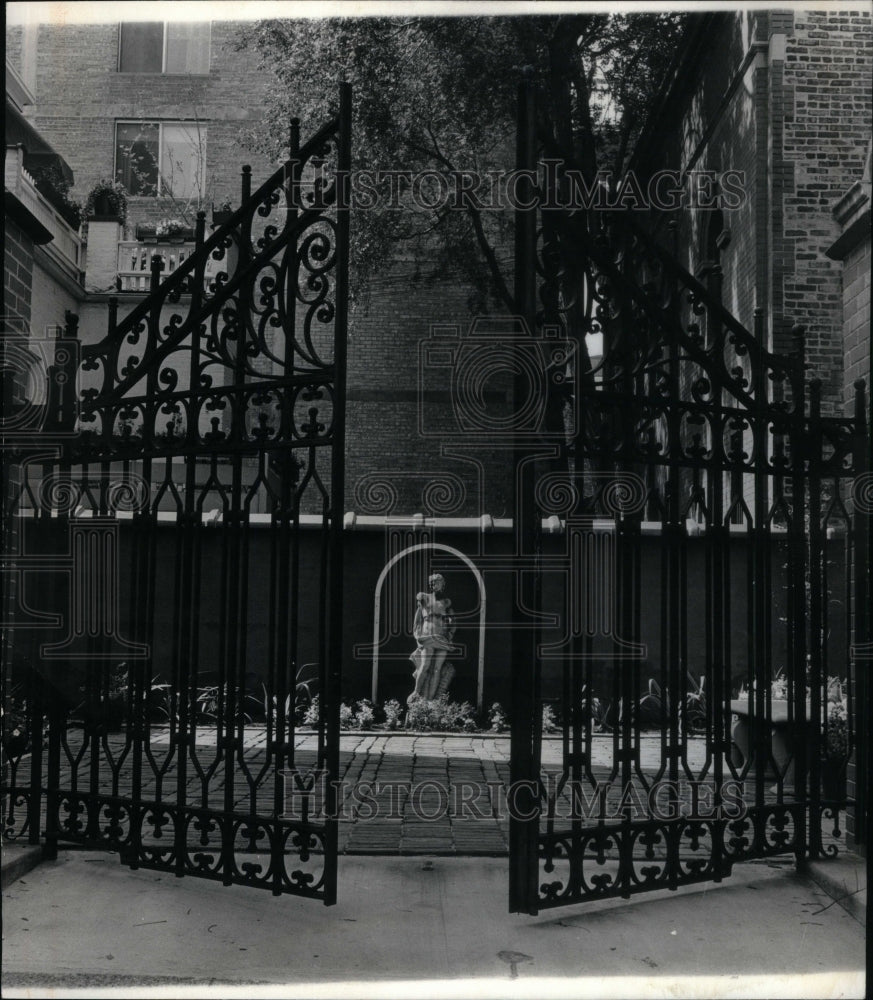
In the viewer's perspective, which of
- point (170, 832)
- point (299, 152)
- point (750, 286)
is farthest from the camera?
point (750, 286)

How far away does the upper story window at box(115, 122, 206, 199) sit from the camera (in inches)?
816

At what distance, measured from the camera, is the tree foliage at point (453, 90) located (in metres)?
15.1

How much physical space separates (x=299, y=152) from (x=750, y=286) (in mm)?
9122

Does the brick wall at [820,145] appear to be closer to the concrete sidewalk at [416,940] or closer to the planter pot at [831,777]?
the planter pot at [831,777]

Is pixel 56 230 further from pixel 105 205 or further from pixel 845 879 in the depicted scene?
pixel 845 879

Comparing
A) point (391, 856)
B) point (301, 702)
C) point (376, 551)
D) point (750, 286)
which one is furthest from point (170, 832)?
point (750, 286)

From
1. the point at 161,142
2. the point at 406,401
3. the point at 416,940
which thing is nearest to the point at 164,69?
the point at 161,142

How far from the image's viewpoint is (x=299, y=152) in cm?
478

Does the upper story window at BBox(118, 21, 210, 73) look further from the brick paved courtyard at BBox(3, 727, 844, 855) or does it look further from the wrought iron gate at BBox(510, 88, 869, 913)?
the wrought iron gate at BBox(510, 88, 869, 913)

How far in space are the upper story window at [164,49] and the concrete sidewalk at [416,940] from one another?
1961 centimetres

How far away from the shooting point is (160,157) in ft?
68.6

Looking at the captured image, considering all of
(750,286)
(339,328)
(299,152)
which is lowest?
Answer: (339,328)

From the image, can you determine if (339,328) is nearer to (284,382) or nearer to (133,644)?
(284,382)

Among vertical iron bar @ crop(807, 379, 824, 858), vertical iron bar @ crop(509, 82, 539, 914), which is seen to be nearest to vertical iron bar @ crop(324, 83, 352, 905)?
vertical iron bar @ crop(509, 82, 539, 914)
